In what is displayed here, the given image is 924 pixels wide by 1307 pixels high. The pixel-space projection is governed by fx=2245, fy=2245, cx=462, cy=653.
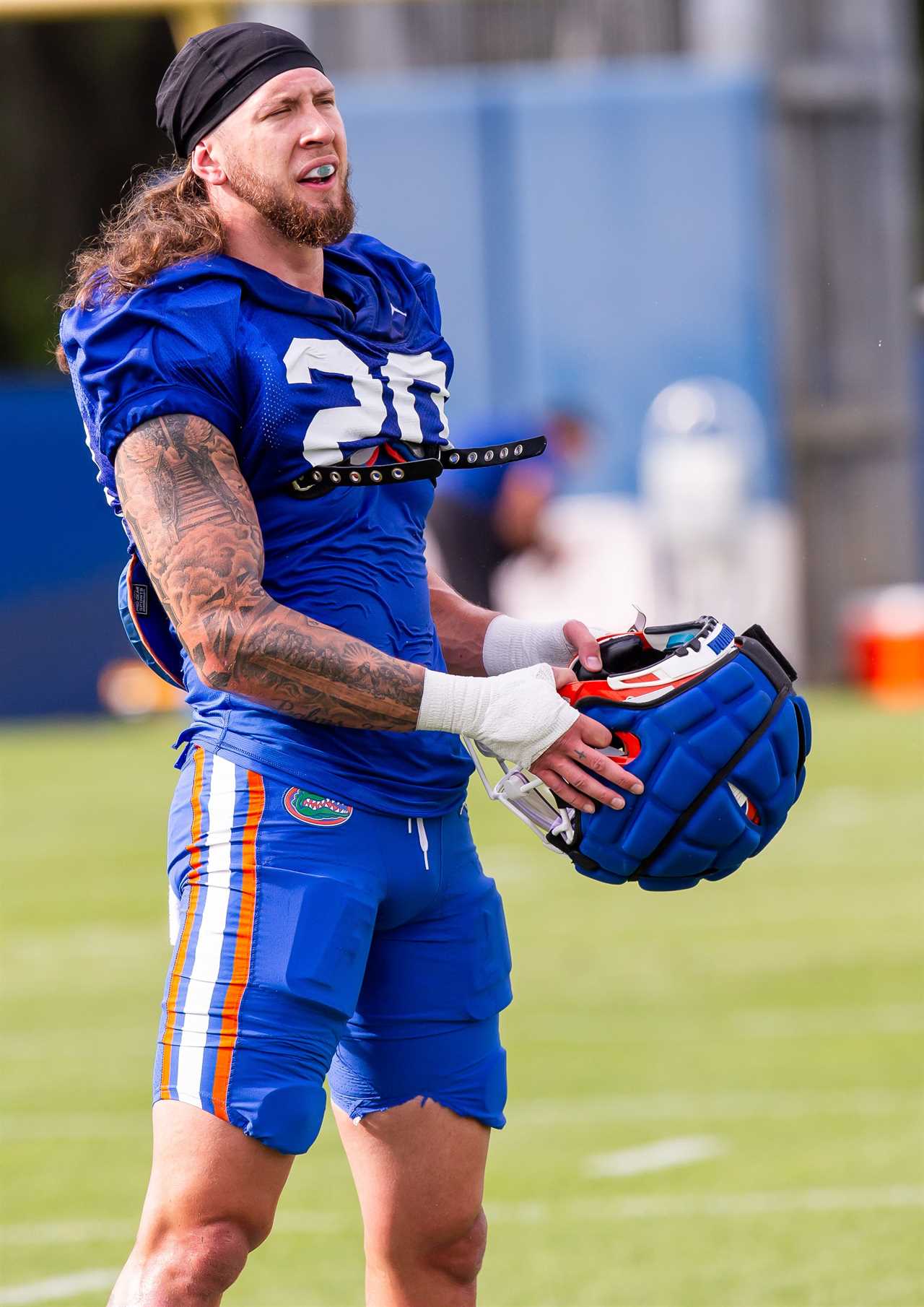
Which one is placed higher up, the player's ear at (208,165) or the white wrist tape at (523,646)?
the player's ear at (208,165)

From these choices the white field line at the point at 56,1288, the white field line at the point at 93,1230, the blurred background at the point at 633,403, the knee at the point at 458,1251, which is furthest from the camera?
the blurred background at the point at 633,403

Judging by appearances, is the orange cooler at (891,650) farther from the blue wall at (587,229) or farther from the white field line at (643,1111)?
the white field line at (643,1111)

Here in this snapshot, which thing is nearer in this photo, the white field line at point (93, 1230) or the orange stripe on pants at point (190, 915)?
the orange stripe on pants at point (190, 915)

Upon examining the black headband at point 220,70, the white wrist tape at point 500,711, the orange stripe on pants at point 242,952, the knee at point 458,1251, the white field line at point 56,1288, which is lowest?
the white field line at point 56,1288

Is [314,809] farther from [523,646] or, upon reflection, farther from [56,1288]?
A: [56,1288]

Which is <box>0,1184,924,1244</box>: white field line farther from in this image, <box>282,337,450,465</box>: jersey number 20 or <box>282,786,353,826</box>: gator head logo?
<box>282,337,450,465</box>: jersey number 20

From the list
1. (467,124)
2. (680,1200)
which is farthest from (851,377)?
(680,1200)

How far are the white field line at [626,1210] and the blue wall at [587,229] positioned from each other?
11750 millimetres

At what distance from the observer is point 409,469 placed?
3.11 metres

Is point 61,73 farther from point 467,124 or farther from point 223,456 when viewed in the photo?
point 223,456

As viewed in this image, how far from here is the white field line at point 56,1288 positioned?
15.4 ft

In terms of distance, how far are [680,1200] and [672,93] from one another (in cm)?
1298

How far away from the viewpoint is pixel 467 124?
56.1 feet

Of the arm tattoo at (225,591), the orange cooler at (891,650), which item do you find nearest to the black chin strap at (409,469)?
the arm tattoo at (225,591)
